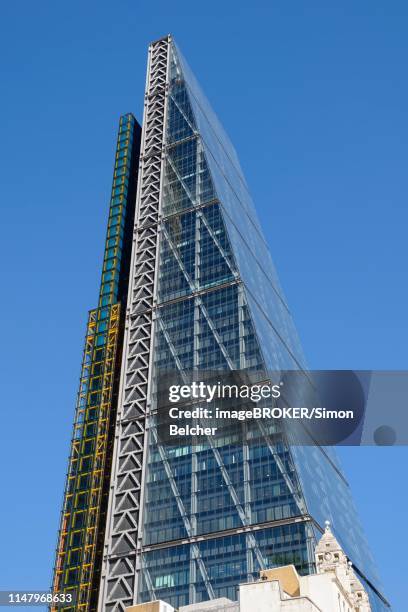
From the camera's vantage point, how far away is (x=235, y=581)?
309 ft

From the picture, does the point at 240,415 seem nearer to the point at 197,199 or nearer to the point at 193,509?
the point at 193,509

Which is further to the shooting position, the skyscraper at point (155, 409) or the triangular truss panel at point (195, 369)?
the skyscraper at point (155, 409)

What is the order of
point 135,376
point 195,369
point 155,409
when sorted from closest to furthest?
point 195,369
point 155,409
point 135,376

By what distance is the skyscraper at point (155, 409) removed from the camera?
324 ft

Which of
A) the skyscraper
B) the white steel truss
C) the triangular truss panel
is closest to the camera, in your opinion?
the triangular truss panel

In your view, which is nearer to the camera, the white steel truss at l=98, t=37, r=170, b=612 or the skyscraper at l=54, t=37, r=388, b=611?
the skyscraper at l=54, t=37, r=388, b=611

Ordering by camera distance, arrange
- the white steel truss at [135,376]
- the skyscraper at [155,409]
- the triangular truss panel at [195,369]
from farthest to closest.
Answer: the white steel truss at [135,376] → the skyscraper at [155,409] → the triangular truss panel at [195,369]

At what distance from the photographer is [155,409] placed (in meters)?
119

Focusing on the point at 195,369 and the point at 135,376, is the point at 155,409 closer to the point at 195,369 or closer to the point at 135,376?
the point at 135,376

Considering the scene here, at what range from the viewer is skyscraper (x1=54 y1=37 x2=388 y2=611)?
98.8 metres

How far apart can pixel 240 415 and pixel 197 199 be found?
4395 cm

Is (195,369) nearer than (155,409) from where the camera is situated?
Yes

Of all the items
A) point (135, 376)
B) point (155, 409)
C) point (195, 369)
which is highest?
point (135, 376)

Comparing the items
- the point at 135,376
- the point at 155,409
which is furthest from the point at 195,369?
the point at 135,376
